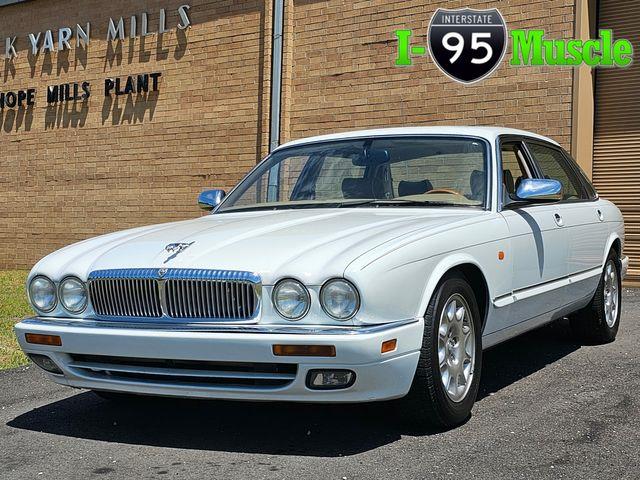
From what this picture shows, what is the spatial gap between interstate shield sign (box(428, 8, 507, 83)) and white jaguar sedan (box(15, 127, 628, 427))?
6083mm

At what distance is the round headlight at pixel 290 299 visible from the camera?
Result: 3979mm

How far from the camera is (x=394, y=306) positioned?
4.04 metres

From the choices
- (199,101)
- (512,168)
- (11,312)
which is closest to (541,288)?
(512,168)

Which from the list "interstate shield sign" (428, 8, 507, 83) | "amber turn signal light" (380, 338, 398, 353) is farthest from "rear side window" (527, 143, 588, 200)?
"interstate shield sign" (428, 8, 507, 83)

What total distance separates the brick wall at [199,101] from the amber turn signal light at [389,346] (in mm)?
7598

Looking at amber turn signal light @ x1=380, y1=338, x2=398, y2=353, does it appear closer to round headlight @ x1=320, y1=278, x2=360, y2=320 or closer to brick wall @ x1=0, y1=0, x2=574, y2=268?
round headlight @ x1=320, y1=278, x2=360, y2=320

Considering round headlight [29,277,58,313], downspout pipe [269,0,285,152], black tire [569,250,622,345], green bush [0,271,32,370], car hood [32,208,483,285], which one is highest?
downspout pipe [269,0,285,152]

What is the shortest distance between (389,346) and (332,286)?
0.35 m

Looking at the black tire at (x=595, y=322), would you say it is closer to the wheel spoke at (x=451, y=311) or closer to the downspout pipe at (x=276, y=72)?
the wheel spoke at (x=451, y=311)

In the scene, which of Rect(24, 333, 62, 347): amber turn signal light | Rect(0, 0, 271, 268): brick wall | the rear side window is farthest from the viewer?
Rect(0, 0, 271, 268): brick wall

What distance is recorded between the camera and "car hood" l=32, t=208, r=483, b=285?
4043mm

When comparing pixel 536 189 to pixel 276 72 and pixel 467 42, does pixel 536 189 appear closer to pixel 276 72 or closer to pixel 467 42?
pixel 467 42

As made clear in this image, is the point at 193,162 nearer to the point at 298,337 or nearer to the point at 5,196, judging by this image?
the point at 5,196

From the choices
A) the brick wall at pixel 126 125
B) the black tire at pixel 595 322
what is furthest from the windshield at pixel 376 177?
the brick wall at pixel 126 125
